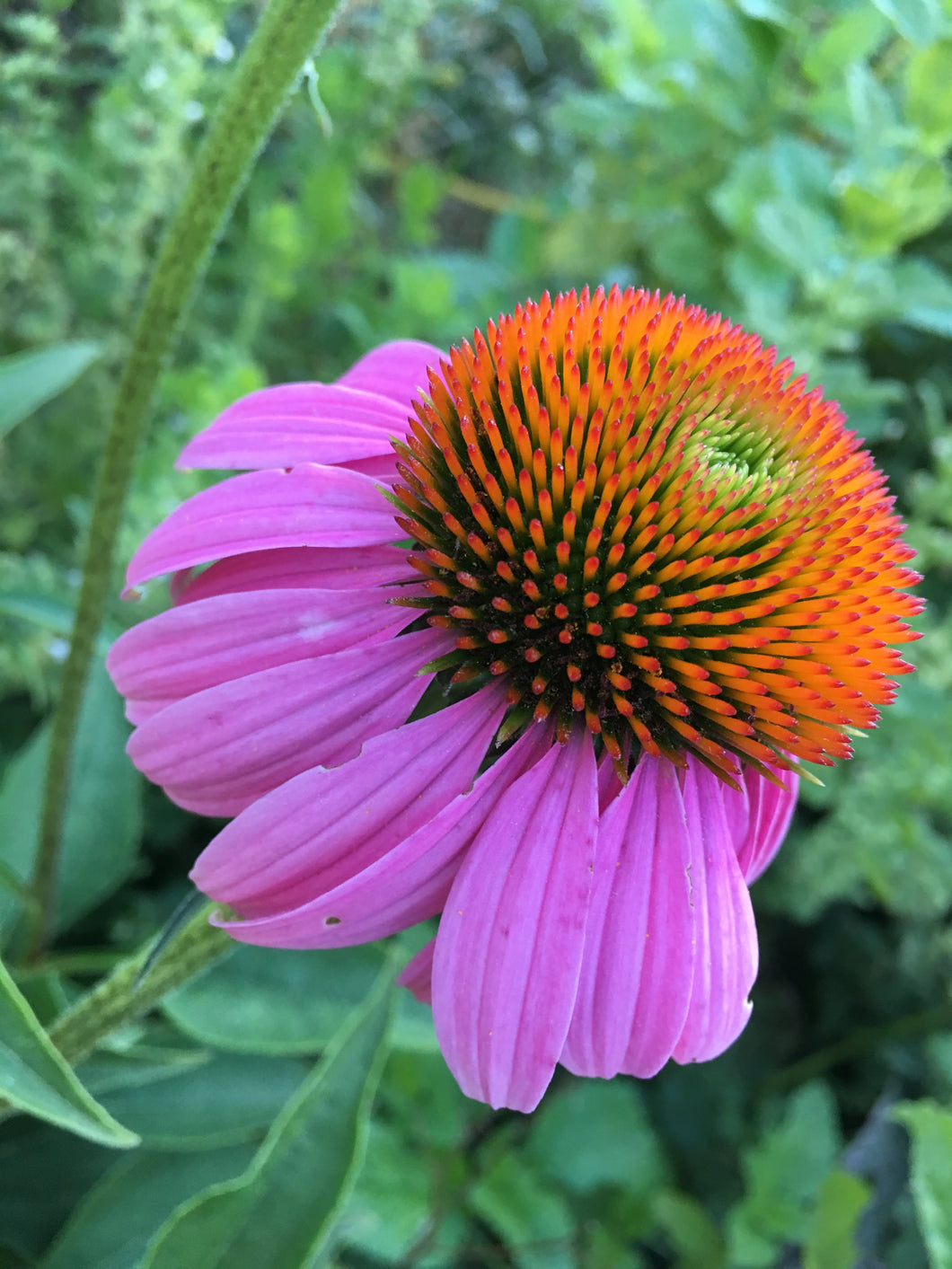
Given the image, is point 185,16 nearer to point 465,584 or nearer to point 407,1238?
point 465,584

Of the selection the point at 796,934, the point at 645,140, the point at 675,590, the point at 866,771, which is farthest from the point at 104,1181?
the point at 645,140

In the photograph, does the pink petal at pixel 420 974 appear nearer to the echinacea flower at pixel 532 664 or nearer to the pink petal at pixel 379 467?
the echinacea flower at pixel 532 664

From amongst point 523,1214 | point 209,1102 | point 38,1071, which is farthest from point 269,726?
point 523,1214

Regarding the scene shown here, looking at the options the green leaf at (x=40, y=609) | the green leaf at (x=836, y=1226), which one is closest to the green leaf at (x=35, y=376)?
the green leaf at (x=40, y=609)

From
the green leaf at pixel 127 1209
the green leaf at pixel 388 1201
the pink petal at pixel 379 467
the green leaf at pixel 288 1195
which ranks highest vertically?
the pink petal at pixel 379 467

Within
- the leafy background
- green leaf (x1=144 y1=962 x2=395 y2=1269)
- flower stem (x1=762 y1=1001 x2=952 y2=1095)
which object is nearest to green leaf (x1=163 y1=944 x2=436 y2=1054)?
the leafy background

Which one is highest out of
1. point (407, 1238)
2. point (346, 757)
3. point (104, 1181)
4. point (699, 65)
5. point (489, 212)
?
point (699, 65)
